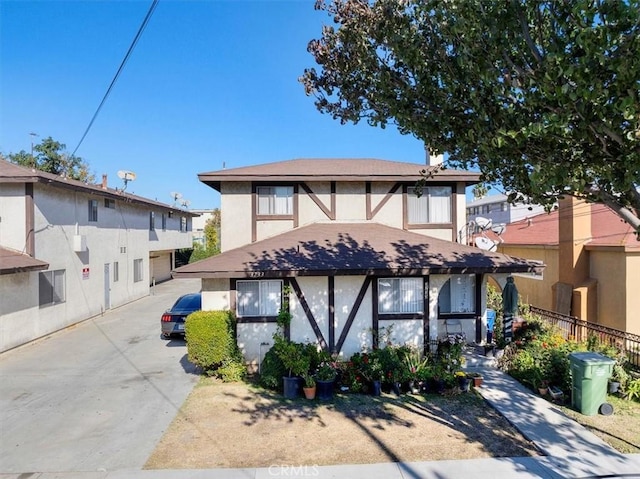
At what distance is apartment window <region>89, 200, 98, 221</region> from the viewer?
56.3 ft

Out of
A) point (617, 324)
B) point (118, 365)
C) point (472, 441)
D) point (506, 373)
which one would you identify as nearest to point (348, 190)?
point (506, 373)

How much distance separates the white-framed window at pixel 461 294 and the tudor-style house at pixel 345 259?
30 millimetres

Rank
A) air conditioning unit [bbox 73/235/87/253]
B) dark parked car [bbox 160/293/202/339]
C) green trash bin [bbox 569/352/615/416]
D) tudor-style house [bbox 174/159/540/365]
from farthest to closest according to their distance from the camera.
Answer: air conditioning unit [bbox 73/235/87/253] < dark parked car [bbox 160/293/202/339] < tudor-style house [bbox 174/159/540/365] < green trash bin [bbox 569/352/615/416]

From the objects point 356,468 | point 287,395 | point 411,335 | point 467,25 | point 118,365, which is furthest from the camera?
point 118,365

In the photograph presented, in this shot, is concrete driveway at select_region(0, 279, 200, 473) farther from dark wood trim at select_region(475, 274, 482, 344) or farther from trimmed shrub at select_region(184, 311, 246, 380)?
dark wood trim at select_region(475, 274, 482, 344)

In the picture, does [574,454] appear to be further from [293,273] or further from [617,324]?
[617,324]

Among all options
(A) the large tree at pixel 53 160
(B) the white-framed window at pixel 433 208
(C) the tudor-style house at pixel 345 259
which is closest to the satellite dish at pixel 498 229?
(C) the tudor-style house at pixel 345 259

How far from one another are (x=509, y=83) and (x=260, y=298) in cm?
732

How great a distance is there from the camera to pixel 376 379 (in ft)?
27.1

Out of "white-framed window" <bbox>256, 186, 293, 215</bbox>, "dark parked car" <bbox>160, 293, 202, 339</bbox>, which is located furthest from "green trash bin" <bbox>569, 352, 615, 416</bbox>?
"dark parked car" <bbox>160, 293, 202, 339</bbox>

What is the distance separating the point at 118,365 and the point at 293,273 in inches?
245

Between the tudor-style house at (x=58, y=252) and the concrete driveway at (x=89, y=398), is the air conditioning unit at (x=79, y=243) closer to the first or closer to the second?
the tudor-style house at (x=58, y=252)

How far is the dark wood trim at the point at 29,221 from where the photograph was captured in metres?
12.6

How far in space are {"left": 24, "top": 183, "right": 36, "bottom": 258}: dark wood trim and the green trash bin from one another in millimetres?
16426
